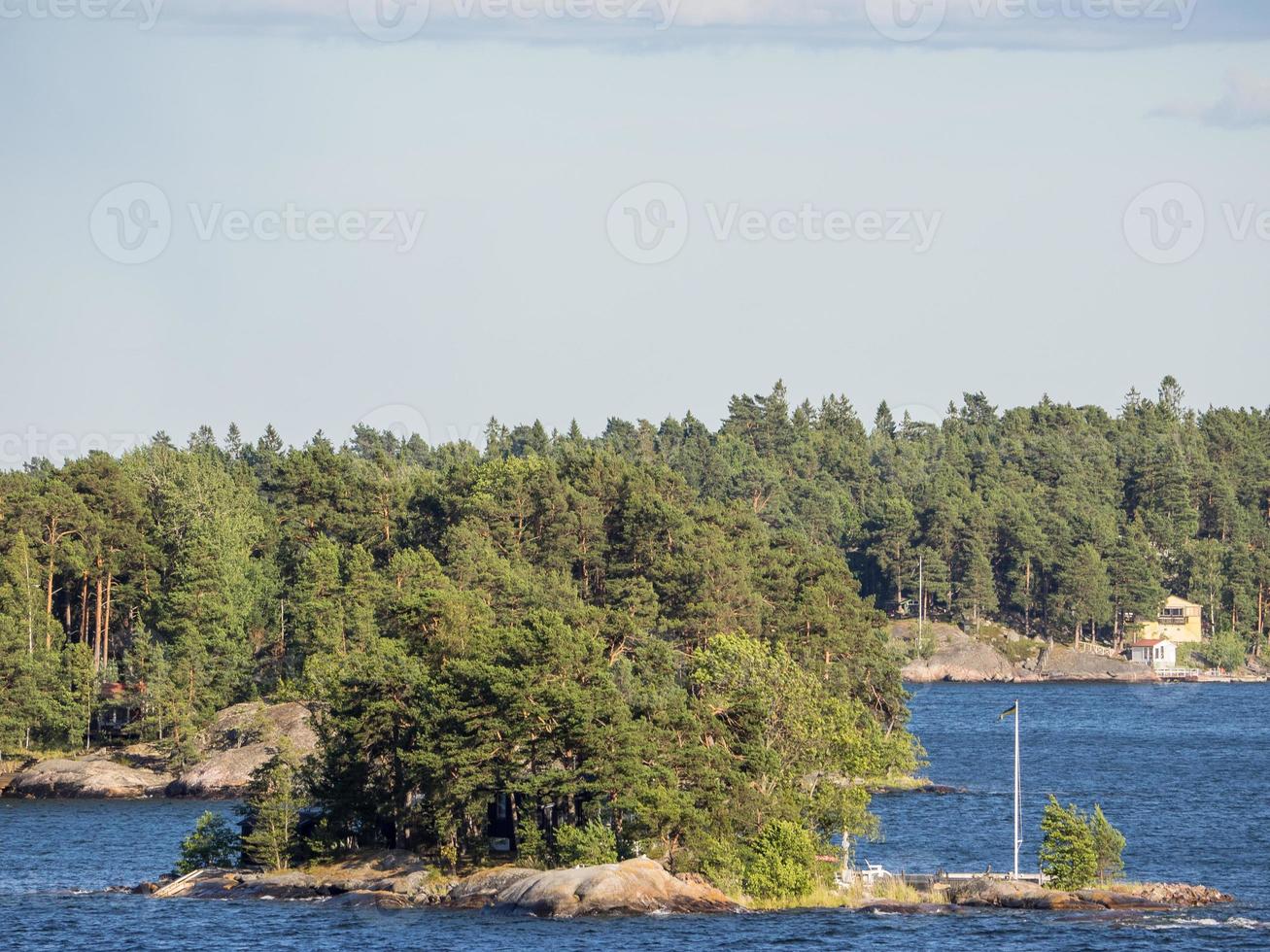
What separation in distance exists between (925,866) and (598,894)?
1874 cm

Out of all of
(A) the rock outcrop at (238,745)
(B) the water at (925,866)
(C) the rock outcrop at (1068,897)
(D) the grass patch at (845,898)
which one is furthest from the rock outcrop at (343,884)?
(A) the rock outcrop at (238,745)

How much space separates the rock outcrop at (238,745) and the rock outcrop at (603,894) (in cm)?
3855

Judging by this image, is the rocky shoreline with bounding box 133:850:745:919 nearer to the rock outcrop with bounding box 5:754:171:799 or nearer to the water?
the water

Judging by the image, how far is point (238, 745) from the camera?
341ft

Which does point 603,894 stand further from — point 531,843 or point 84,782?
point 84,782

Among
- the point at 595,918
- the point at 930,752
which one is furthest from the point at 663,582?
the point at 595,918

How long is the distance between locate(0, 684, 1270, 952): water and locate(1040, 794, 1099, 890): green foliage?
112 inches

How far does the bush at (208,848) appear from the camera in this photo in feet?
227

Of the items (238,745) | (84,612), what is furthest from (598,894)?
(84,612)

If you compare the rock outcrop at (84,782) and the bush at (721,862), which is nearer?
the bush at (721,862)

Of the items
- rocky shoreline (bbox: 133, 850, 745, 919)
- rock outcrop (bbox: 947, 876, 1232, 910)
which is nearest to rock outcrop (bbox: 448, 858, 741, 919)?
rocky shoreline (bbox: 133, 850, 745, 919)

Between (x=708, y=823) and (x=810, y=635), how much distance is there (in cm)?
4605

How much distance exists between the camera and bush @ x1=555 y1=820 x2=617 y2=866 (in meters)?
62.2

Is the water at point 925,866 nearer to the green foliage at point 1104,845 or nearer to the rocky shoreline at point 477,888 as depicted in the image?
the rocky shoreline at point 477,888
